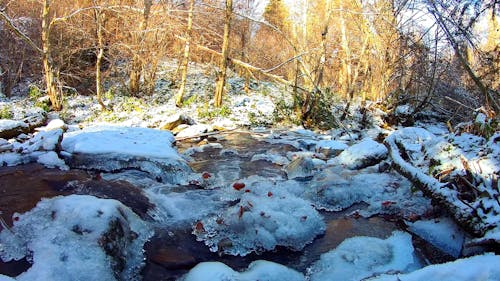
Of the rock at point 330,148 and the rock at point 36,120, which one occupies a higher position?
the rock at point 330,148

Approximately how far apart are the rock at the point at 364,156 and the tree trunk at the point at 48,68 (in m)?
8.81

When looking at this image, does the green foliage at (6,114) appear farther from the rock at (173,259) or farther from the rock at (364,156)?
the rock at (173,259)

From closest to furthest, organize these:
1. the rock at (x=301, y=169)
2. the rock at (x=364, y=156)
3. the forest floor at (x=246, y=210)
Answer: the forest floor at (x=246, y=210) < the rock at (x=301, y=169) < the rock at (x=364, y=156)

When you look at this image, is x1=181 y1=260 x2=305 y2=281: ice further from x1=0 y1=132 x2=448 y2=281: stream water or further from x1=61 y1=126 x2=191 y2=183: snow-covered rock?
x1=61 y1=126 x2=191 y2=183: snow-covered rock

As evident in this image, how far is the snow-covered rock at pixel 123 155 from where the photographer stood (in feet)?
18.4

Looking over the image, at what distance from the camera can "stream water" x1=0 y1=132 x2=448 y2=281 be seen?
3.33 metres

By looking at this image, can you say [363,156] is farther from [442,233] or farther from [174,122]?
[174,122]

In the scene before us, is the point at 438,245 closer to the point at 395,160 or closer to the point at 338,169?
the point at 395,160

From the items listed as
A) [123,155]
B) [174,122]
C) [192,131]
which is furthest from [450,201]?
[174,122]

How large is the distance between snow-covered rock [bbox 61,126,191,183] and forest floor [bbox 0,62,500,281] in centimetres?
2

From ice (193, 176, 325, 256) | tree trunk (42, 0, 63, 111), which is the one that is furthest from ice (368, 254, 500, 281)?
tree trunk (42, 0, 63, 111)

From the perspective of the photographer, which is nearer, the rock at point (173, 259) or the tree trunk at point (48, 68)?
the rock at point (173, 259)

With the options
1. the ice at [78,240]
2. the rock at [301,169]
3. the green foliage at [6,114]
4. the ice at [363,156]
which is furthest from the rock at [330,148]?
the green foliage at [6,114]

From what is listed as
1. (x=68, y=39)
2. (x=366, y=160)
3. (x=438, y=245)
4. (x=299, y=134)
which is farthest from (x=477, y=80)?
(x=68, y=39)
